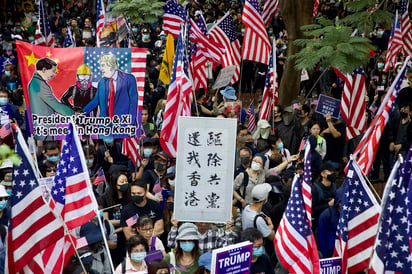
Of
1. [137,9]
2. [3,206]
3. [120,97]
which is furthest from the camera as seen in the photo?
[137,9]

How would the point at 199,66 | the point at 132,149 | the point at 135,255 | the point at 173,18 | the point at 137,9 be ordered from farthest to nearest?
the point at 137,9 → the point at 173,18 → the point at 199,66 → the point at 132,149 → the point at 135,255

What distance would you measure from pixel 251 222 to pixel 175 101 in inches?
115

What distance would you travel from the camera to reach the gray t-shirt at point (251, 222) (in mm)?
9031

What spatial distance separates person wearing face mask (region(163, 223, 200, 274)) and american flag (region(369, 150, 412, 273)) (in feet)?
6.34

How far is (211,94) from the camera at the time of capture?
18719 mm

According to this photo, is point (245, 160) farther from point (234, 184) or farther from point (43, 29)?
point (43, 29)

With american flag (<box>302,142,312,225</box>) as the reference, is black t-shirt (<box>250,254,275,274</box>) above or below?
below

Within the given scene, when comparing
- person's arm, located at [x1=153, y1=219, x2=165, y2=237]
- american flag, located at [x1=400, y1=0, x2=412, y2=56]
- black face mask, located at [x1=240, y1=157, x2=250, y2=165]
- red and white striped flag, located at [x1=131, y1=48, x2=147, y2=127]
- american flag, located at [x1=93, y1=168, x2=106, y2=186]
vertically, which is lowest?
person's arm, located at [x1=153, y1=219, x2=165, y2=237]

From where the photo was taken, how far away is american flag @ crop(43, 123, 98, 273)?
7871mm

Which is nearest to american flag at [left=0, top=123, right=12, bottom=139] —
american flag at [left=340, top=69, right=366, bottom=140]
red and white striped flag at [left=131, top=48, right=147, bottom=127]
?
red and white striped flag at [left=131, top=48, right=147, bottom=127]

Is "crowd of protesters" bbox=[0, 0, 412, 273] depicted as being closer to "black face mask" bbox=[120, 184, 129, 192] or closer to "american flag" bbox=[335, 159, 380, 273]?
"black face mask" bbox=[120, 184, 129, 192]

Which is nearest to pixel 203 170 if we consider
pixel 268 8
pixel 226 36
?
pixel 226 36

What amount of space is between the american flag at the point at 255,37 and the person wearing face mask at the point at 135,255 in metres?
7.64

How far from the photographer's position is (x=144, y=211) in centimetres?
914
